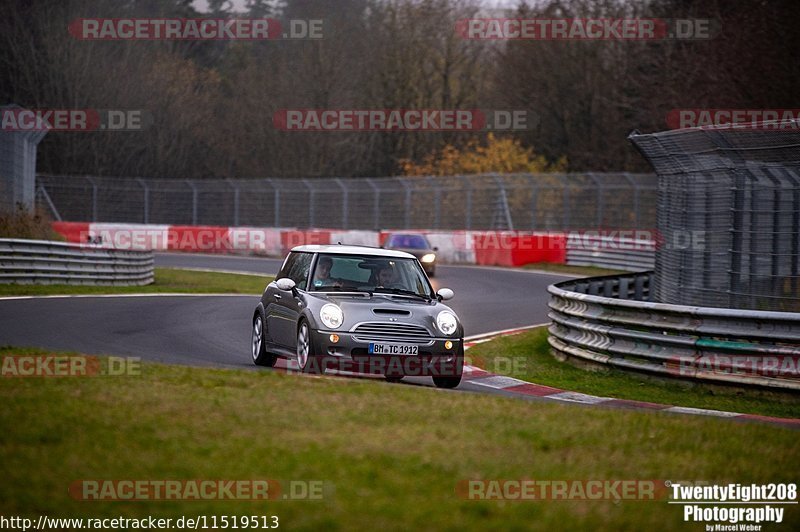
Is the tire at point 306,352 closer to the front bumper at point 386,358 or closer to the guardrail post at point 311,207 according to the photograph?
the front bumper at point 386,358

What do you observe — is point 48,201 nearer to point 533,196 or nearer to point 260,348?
point 533,196

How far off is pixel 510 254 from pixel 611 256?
3.84 metres

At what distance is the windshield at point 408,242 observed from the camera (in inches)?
1267

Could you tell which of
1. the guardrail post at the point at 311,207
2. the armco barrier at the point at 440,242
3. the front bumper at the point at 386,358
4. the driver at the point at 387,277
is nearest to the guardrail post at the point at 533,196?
the armco barrier at the point at 440,242

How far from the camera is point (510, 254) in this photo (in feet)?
127

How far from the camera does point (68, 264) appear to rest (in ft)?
80.2

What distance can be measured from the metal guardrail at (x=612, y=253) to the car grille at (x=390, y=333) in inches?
917

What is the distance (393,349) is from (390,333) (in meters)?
0.16

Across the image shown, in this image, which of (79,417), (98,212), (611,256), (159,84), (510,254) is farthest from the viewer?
(159,84)

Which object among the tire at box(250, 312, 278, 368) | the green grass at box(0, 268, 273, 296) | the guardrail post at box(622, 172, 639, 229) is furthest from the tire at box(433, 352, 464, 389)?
the guardrail post at box(622, 172, 639, 229)

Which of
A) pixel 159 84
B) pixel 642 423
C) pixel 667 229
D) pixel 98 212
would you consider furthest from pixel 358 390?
pixel 159 84

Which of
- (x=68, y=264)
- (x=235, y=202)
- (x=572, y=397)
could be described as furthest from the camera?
(x=235, y=202)

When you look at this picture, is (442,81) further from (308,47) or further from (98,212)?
(98,212)

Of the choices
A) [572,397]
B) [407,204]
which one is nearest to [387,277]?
[572,397]
